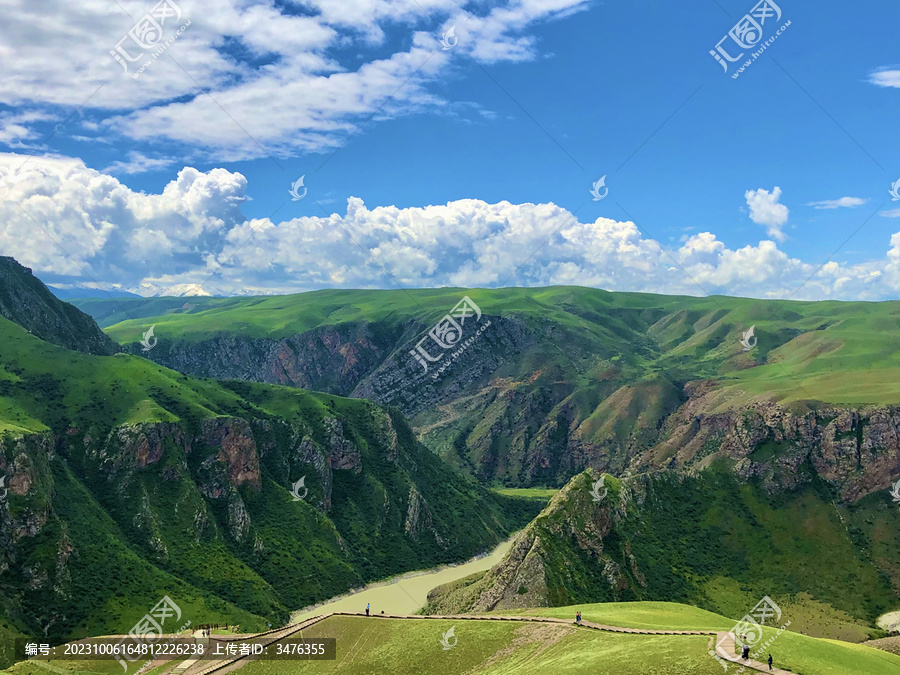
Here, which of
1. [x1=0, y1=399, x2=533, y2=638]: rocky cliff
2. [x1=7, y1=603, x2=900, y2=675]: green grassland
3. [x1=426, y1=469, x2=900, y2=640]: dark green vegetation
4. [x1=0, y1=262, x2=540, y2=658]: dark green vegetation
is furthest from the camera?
[x1=426, y1=469, x2=900, y2=640]: dark green vegetation

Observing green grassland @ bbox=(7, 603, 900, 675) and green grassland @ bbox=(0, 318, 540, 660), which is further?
green grassland @ bbox=(0, 318, 540, 660)

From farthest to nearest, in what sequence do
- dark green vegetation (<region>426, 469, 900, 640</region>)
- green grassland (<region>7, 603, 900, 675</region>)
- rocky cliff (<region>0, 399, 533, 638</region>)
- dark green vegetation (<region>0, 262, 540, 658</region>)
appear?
dark green vegetation (<region>426, 469, 900, 640</region>)
rocky cliff (<region>0, 399, 533, 638</region>)
dark green vegetation (<region>0, 262, 540, 658</region>)
green grassland (<region>7, 603, 900, 675</region>)

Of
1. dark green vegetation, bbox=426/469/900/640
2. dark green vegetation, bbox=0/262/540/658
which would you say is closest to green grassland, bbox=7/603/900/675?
dark green vegetation, bbox=426/469/900/640

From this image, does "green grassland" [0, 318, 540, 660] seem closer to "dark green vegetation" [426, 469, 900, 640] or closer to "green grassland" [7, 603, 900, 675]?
"dark green vegetation" [426, 469, 900, 640]

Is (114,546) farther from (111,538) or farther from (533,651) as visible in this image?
(533,651)

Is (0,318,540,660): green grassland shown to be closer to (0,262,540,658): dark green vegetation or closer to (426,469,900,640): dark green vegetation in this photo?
(0,262,540,658): dark green vegetation

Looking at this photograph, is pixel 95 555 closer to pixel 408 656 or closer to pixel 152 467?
pixel 152 467

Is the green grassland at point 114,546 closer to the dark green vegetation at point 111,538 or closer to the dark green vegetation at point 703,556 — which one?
the dark green vegetation at point 111,538

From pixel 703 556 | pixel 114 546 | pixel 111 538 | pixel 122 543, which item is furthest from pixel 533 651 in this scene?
pixel 111 538

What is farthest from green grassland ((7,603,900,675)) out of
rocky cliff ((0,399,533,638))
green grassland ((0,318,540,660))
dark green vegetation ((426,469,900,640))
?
rocky cliff ((0,399,533,638))

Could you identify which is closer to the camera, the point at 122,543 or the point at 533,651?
the point at 533,651
